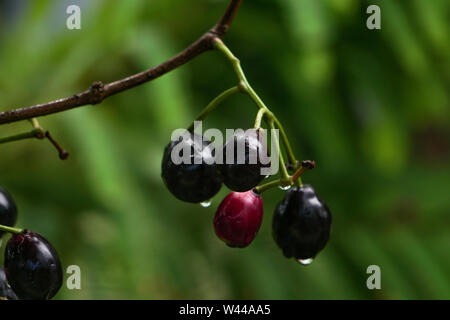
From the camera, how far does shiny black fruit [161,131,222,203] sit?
30.7 inches

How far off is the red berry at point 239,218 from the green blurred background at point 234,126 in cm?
97

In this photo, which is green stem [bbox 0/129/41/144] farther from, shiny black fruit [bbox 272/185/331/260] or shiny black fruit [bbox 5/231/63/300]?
shiny black fruit [bbox 272/185/331/260]

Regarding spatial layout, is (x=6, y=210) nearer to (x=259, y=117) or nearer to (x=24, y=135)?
(x=24, y=135)

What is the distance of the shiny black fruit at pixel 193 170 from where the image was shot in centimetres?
78

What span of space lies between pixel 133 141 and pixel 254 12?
56 cm

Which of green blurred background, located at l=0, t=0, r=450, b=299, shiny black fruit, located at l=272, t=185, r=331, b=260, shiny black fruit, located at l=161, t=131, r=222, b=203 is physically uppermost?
green blurred background, located at l=0, t=0, r=450, b=299

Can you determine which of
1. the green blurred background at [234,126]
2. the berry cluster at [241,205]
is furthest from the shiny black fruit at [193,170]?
the green blurred background at [234,126]

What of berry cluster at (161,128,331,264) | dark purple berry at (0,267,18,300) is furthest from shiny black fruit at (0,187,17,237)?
berry cluster at (161,128,331,264)

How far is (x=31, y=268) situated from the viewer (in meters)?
0.74

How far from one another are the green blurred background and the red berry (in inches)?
38.2

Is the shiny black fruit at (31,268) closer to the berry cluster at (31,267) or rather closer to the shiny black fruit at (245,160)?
the berry cluster at (31,267)

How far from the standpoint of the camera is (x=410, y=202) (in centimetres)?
239
